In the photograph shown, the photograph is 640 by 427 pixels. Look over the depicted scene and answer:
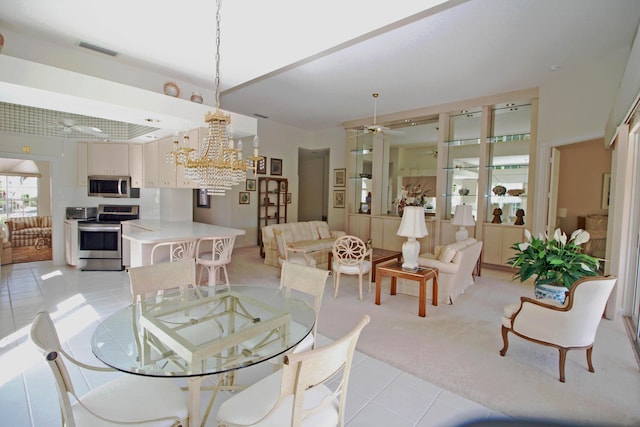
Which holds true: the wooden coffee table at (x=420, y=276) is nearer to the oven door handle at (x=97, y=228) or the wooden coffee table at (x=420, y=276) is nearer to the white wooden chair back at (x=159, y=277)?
the white wooden chair back at (x=159, y=277)

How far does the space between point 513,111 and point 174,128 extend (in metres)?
5.80

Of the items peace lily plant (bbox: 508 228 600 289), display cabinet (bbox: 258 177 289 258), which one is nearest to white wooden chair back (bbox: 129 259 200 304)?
peace lily plant (bbox: 508 228 600 289)

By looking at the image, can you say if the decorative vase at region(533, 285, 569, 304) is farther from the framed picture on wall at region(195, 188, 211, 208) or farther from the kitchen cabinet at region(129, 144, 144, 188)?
the framed picture on wall at region(195, 188, 211, 208)

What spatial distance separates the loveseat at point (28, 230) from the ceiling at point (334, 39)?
5.88 metres

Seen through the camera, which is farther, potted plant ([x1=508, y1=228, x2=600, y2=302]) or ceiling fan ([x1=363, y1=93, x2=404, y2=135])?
ceiling fan ([x1=363, y1=93, x2=404, y2=135])

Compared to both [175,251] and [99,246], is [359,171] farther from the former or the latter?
[99,246]

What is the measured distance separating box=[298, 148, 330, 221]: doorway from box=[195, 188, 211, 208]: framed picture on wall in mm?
3250

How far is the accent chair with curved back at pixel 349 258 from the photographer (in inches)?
160

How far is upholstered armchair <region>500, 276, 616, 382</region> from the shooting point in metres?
2.15

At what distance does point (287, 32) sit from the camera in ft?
8.77

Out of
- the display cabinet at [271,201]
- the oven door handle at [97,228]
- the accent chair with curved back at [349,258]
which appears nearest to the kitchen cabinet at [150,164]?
the oven door handle at [97,228]

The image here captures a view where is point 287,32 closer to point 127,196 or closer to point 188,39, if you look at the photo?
point 188,39

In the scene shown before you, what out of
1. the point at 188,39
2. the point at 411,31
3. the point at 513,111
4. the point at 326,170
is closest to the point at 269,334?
the point at 188,39

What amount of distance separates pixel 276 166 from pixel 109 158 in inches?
145
